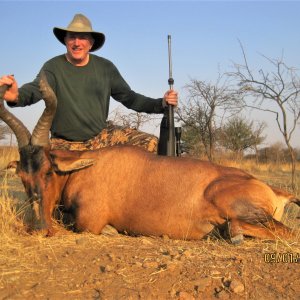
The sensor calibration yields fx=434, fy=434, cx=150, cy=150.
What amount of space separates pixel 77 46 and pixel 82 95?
27.9 inches

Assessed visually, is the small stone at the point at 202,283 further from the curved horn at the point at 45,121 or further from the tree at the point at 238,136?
the tree at the point at 238,136

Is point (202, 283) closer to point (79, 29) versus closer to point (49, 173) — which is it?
point (49, 173)

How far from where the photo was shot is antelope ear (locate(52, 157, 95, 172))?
4672mm

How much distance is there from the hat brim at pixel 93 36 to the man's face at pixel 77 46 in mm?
131

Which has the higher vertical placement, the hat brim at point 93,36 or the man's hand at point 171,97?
the hat brim at point 93,36

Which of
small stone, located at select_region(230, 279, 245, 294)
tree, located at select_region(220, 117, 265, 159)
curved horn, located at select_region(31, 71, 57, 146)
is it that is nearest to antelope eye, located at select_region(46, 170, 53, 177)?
curved horn, located at select_region(31, 71, 57, 146)

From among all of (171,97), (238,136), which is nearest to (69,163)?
(171,97)

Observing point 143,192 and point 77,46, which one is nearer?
point 143,192

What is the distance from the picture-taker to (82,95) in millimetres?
6242

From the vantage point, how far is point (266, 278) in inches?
120

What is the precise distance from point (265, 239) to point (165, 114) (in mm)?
2796

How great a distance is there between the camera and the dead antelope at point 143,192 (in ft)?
14.5

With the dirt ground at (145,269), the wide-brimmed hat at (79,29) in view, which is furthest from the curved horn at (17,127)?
the wide-brimmed hat at (79,29)

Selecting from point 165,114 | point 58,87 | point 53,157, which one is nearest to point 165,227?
point 53,157
